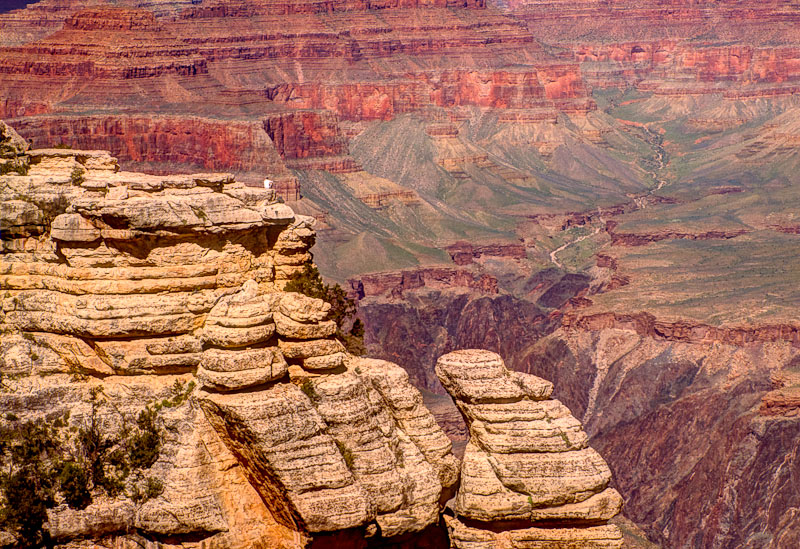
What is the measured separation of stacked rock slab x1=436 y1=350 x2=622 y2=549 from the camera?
32938mm

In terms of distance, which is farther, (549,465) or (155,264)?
(549,465)

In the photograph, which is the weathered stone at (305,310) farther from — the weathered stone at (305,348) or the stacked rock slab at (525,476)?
the stacked rock slab at (525,476)

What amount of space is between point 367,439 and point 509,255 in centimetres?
14322

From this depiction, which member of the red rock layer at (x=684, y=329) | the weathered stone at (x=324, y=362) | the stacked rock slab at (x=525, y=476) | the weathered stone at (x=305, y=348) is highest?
the weathered stone at (x=305, y=348)

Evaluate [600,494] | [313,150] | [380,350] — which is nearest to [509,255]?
[313,150]

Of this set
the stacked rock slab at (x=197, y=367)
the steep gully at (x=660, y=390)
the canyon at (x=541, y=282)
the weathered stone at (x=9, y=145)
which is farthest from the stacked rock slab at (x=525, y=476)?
the steep gully at (x=660, y=390)

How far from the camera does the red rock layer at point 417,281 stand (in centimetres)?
14725

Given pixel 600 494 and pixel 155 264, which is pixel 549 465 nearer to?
pixel 600 494

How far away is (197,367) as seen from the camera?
30406mm

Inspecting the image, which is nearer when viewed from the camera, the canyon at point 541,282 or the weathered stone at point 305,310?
the weathered stone at point 305,310

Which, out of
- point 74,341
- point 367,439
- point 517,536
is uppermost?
point 74,341

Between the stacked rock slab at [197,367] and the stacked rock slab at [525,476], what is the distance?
1.55m

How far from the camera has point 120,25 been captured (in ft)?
582

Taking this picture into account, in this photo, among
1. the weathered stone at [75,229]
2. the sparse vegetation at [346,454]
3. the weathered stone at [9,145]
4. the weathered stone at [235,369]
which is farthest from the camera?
the weathered stone at [9,145]
